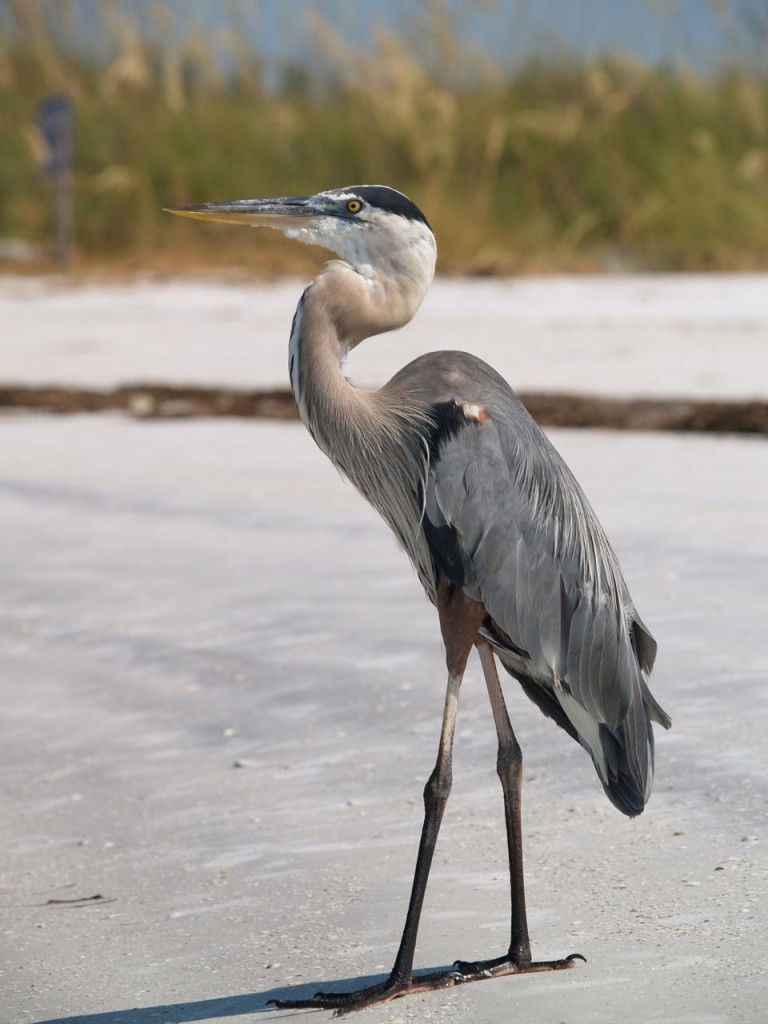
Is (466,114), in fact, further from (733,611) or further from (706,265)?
(733,611)

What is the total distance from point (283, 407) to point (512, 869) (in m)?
5.56

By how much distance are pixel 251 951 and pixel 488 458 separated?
956 millimetres

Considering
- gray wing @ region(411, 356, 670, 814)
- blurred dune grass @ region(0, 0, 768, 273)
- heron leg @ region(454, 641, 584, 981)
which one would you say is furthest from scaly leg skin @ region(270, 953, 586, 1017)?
blurred dune grass @ region(0, 0, 768, 273)

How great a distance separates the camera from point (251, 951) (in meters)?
3.19

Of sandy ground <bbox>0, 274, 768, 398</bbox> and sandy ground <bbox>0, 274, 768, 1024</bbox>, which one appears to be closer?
sandy ground <bbox>0, 274, 768, 1024</bbox>

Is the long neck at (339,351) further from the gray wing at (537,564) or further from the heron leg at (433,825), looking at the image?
the heron leg at (433,825)

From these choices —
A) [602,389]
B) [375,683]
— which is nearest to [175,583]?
[375,683]

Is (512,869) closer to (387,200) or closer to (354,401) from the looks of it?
(354,401)

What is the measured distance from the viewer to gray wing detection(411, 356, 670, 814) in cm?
320

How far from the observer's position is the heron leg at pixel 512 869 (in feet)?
10.0

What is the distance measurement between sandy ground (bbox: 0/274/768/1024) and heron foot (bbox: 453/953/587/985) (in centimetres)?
3

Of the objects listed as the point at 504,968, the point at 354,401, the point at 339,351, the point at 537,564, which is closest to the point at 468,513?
the point at 537,564

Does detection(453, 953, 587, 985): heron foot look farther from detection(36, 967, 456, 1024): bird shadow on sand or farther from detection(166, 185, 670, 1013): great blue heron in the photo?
detection(36, 967, 456, 1024): bird shadow on sand

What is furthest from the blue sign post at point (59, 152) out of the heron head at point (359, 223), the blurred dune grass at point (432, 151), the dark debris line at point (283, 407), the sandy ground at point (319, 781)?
the heron head at point (359, 223)
